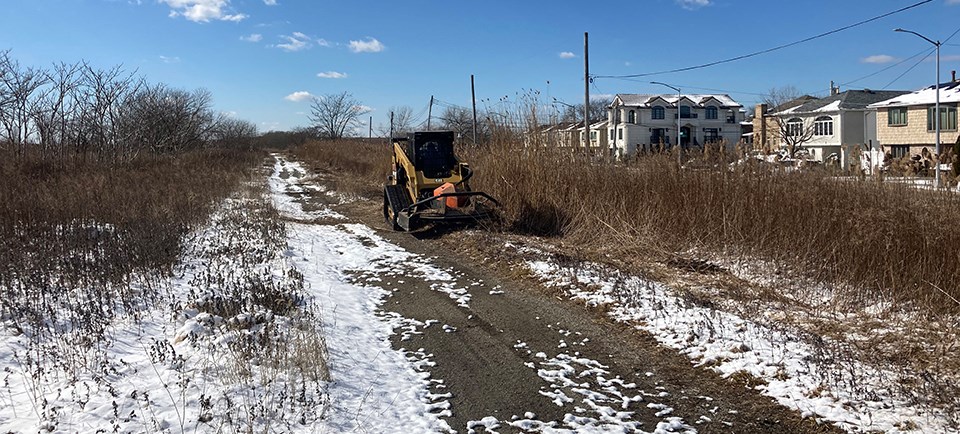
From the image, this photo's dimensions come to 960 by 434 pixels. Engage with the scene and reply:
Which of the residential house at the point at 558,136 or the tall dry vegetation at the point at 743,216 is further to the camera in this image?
the residential house at the point at 558,136

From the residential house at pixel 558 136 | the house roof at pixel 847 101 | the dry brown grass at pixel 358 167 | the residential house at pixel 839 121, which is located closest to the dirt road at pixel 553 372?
the residential house at pixel 558 136

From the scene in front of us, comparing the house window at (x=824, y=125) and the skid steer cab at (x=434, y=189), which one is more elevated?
the house window at (x=824, y=125)

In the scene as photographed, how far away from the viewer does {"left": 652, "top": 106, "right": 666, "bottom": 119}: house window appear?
61.2 metres

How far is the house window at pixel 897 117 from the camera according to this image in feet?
125

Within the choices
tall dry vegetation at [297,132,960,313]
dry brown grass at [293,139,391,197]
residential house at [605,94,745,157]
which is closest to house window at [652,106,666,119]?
residential house at [605,94,745,157]

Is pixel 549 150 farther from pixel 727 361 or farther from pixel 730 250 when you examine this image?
pixel 727 361

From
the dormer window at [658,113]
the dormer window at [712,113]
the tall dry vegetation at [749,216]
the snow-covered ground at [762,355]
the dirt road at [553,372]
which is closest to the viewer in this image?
the snow-covered ground at [762,355]

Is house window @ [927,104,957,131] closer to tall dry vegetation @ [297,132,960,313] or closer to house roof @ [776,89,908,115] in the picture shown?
house roof @ [776,89,908,115]

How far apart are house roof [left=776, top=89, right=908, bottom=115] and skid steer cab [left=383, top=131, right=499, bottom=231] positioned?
39924mm

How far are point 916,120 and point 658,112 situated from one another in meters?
25.5

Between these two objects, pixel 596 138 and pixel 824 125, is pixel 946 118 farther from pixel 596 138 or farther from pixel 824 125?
pixel 596 138

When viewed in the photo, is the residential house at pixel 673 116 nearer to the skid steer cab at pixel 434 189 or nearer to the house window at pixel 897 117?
the house window at pixel 897 117

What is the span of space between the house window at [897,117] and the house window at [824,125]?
7255 mm

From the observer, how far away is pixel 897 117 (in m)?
38.6
